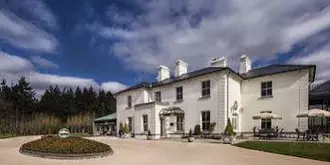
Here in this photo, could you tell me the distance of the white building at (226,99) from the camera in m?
24.0

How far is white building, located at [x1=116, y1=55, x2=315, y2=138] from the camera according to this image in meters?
24.0

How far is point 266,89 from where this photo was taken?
25.6 meters

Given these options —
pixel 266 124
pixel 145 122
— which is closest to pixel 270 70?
pixel 266 124

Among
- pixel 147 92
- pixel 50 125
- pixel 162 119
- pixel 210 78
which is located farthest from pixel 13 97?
pixel 210 78

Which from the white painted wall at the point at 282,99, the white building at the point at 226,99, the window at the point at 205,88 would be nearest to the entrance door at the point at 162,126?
the white building at the point at 226,99

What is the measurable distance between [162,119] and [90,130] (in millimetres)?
23118

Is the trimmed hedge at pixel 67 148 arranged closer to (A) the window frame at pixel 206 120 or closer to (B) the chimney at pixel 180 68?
(A) the window frame at pixel 206 120

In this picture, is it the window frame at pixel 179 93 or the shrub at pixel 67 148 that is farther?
the window frame at pixel 179 93

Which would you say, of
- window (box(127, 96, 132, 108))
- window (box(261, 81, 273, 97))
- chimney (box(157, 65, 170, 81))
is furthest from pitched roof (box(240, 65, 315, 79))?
window (box(127, 96, 132, 108))

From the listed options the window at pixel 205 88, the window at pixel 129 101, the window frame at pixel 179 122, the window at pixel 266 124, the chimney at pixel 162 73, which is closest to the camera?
the window at pixel 266 124

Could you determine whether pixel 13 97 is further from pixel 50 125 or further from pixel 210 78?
pixel 210 78

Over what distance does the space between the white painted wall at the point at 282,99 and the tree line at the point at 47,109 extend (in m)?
28.9

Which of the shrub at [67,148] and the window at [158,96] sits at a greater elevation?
the window at [158,96]

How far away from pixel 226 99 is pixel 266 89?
372 cm
